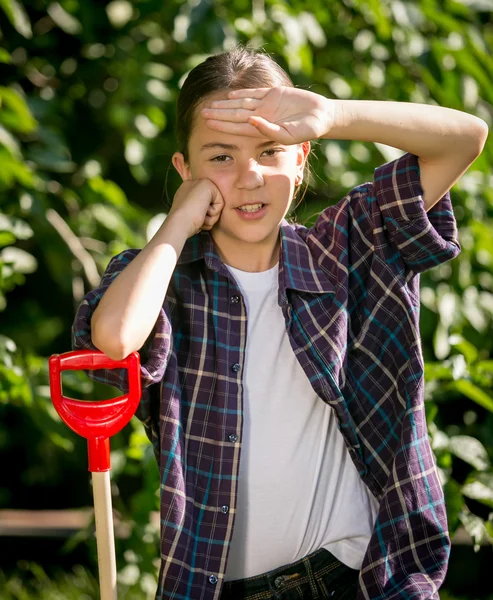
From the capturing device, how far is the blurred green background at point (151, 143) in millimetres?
2393

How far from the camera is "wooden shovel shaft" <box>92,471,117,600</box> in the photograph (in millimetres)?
1473

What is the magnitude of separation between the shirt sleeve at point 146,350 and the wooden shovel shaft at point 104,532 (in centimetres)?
17

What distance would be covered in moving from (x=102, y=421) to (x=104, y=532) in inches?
Result: 7.0

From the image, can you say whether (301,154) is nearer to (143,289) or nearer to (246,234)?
(246,234)

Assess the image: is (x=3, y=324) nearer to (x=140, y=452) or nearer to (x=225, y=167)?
(x=140, y=452)

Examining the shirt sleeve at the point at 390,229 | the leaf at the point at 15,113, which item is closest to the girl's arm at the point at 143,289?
the shirt sleeve at the point at 390,229

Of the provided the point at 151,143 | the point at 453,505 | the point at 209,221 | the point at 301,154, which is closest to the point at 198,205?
the point at 209,221

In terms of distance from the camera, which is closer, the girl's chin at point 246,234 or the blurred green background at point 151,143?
the girl's chin at point 246,234

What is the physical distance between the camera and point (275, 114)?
5.16 feet

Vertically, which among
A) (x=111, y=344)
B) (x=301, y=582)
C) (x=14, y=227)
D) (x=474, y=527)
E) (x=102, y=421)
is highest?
(x=14, y=227)

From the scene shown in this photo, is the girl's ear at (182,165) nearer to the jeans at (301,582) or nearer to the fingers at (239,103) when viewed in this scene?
the fingers at (239,103)

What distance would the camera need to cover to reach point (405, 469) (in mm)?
1581

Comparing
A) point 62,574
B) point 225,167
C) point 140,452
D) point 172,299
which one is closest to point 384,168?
point 225,167

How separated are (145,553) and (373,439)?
98 centimetres
